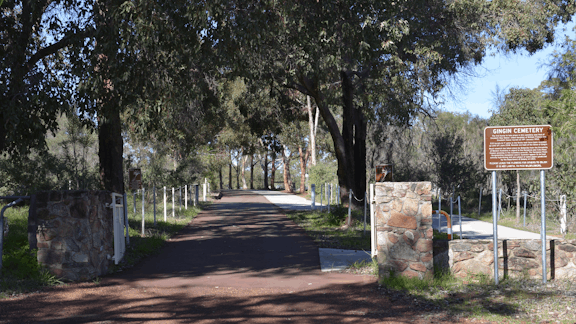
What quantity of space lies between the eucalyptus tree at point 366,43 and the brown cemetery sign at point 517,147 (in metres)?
4.87

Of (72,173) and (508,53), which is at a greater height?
(508,53)

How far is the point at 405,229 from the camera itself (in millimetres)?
8297

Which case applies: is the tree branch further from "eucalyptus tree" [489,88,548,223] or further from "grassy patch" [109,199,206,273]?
"eucalyptus tree" [489,88,548,223]

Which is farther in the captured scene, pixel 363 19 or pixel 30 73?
pixel 363 19

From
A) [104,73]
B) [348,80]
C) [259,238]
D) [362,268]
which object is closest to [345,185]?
[348,80]

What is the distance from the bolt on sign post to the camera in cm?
809

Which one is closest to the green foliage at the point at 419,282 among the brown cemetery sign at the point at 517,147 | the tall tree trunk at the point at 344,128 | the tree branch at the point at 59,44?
the brown cemetery sign at the point at 517,147

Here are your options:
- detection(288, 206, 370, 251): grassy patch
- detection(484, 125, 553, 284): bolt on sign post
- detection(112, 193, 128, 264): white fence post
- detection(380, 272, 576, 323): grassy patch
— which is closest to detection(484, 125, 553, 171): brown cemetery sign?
detection(484, 125, 553, 284): bolt on sign post

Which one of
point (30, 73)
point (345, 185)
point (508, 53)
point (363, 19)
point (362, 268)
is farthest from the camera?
point (345, 185)

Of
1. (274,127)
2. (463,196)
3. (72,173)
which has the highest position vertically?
(274,127)

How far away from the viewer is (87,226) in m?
8.66

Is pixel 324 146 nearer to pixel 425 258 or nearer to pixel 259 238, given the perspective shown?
pixel 259 238

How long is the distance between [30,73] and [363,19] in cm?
758

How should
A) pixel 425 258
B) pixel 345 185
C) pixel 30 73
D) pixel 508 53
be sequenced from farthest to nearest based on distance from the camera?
pixel 345 185 → pixel 508 53 → pixel 30 73 → pixel 425 258
